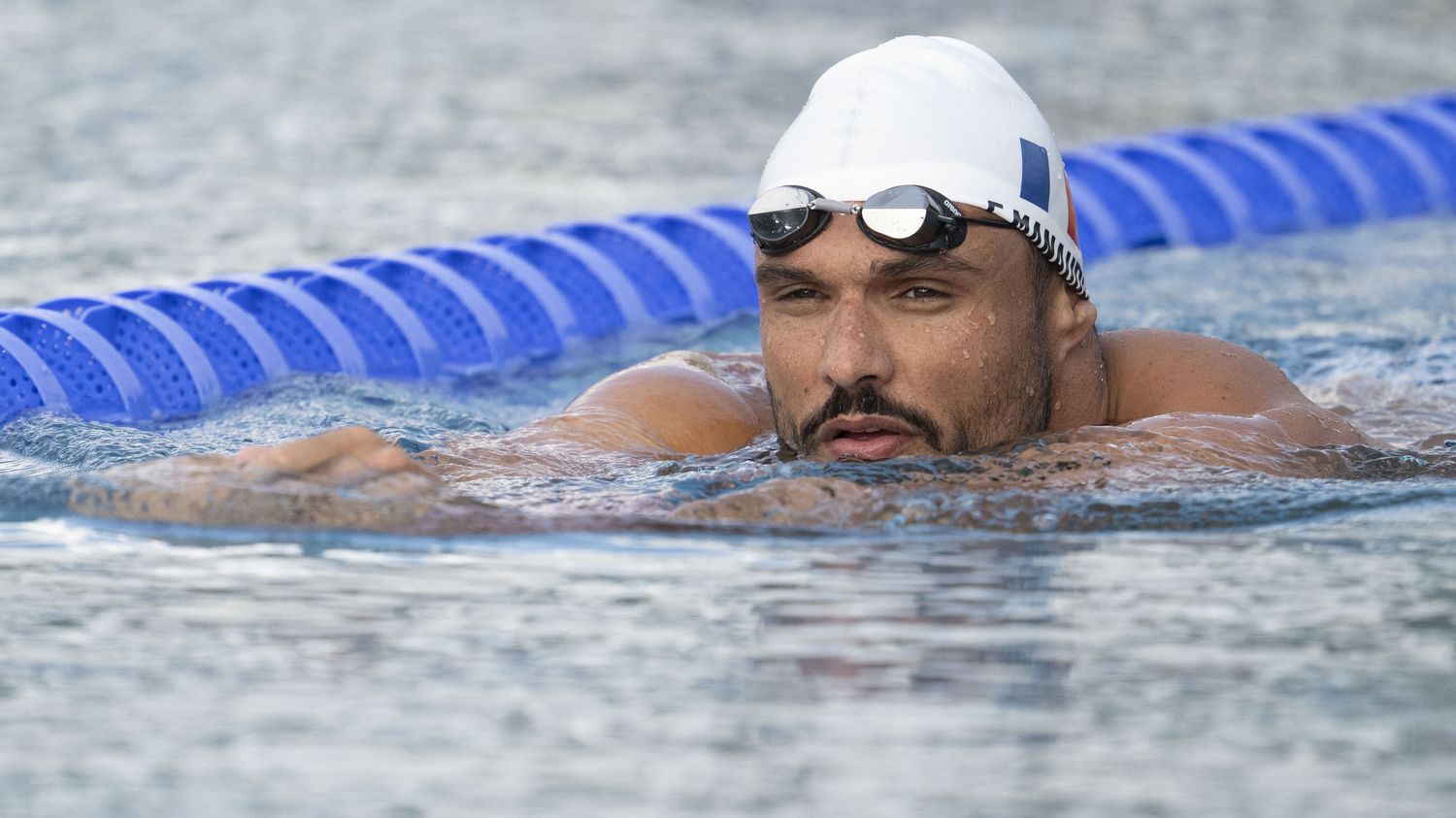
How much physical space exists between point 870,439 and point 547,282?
9.75 ft

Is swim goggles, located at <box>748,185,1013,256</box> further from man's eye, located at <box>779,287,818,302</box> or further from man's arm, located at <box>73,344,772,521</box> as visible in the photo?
man's arm, located at <box>73,344,772,521</box>

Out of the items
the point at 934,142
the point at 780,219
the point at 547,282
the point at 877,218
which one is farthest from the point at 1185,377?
the point at 547,282

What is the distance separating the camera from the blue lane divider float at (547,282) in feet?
16.0

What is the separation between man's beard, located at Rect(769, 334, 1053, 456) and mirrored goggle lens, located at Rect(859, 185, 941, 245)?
26cm

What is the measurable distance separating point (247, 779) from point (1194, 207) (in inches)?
247

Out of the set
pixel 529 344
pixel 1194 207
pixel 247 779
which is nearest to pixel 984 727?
pixel 247 779

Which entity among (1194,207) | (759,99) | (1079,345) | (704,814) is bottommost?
(704,814)

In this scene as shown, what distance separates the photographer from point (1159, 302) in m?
6.38

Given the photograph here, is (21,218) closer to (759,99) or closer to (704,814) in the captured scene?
(759,99)

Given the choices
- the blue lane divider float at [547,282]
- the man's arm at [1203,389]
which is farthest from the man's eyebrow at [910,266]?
the blue lane divider float at [547,282]

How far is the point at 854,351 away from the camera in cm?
319

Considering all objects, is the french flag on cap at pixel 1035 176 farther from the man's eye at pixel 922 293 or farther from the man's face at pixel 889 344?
the man's eye at pixel 922 293

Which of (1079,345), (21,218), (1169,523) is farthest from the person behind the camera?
(21,218)

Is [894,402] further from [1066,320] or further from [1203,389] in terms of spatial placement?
[1203,389]
